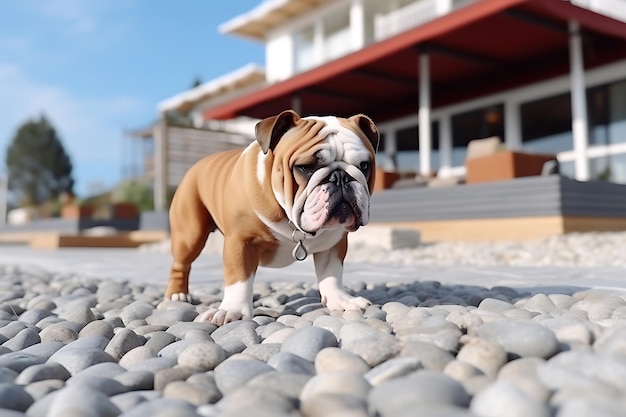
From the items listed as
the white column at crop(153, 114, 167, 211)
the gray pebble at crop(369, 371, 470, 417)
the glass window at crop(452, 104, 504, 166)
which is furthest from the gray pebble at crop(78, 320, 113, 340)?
the white column at crop(153, 114, 167, 211)

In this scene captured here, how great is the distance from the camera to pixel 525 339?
4.32 ft

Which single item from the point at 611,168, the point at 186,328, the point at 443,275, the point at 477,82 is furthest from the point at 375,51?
the point at 186,328

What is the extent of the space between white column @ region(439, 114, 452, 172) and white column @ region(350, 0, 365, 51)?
3264 millimetres

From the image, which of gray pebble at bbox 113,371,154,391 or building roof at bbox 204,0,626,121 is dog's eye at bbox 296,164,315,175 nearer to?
gray pebble at bbox 113,371,154,391

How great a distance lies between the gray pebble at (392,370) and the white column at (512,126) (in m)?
10.2

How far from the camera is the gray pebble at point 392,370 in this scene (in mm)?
1140

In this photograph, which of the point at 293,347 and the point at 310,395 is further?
the point at 293,347

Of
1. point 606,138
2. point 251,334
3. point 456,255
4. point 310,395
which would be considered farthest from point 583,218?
point 310,395

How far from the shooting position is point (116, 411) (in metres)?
1.07

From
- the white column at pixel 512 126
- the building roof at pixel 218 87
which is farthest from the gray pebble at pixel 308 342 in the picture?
the building roof at pixel 218 87

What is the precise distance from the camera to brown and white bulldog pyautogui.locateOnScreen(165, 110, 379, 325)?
6.35 feet

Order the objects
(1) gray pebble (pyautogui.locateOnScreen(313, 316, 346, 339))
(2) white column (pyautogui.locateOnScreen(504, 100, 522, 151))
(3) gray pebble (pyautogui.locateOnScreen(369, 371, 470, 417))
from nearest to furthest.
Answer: (3) gray pebble (pyautogui.locateOnScreen(369, 371, 470, 417))
(1) gray pebble (pyautogui.locateOnScreen(313, 316, 346, 339))
(2) white column (pyautogui.locateOnScreen(504, 100, 522, 151))

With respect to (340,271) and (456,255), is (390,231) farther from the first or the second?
(340,271)

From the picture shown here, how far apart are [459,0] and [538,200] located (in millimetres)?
7908
